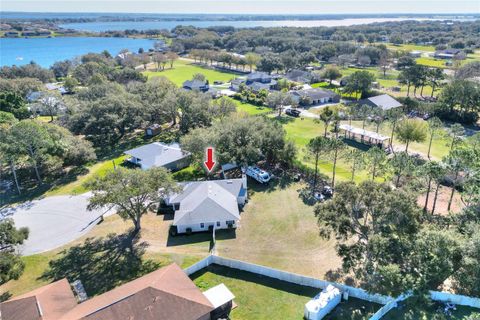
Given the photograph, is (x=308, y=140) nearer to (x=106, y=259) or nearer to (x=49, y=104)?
(x=106, y=259)

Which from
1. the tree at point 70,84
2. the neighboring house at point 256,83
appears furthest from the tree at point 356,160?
the tree at point 70,84

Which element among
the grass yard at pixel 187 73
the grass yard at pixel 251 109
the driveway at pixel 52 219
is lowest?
the driveway at pixel 52 219

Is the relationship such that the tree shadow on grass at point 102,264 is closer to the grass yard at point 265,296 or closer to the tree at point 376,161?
the grass yard at point 265,296

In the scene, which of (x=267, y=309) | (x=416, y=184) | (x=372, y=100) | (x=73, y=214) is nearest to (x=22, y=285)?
(x=73, y=214)

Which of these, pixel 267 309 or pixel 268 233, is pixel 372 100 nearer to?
pixel 268 233

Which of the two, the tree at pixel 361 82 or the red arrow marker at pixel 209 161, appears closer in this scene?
the red arrow marker at pixel 209 161

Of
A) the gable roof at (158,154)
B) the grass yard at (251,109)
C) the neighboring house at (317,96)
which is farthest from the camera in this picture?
the neighboring house at (317,96)

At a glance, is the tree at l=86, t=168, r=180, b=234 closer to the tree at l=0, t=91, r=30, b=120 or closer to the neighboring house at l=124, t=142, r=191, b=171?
the neighboring house at l=124, t=142, r=191, b=171
